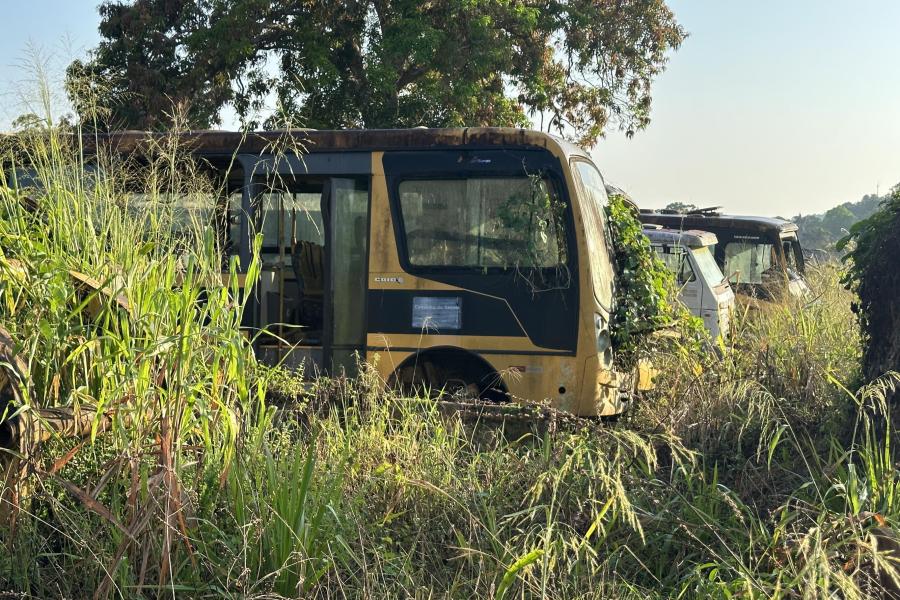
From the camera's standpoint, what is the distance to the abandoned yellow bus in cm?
762

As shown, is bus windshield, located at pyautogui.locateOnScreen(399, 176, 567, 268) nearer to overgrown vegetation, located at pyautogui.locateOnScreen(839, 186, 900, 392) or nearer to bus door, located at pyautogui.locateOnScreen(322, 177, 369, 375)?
bus door, located at pyautogui.locateOnScreen(322, 177, 369, 375)

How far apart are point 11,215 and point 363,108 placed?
1361 centimetres

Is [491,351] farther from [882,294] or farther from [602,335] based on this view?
[882,294]

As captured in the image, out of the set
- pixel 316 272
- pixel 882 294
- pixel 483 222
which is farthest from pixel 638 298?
pixel 316 272

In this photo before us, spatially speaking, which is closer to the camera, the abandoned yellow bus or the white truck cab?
the abandoned yellow bus

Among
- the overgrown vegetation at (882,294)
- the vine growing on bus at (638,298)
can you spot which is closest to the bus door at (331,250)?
the vine growing on bus at (638,298)

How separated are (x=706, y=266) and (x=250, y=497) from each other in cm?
948

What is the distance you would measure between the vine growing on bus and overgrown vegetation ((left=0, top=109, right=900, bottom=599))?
2.88 meters

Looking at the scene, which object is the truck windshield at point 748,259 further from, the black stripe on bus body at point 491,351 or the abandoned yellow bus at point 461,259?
the black stripe on bus body at point 491,351

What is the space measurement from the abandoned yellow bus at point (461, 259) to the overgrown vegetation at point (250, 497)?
2.72m

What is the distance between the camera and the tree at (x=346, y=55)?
16906 mm

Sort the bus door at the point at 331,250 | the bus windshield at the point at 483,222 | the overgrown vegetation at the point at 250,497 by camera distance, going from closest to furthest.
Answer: the overgrown vegetation at the point at 250,497 < the bus windshield at the point at 483,222 < the bus door at the point at 331,250

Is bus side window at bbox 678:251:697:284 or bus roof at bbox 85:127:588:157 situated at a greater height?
bus roof at bbox 85:127:588:157

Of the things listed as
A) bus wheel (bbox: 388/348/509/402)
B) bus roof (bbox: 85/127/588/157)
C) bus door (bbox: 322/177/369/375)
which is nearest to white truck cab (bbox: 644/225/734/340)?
bus roof (bbox: 85/127/588/157)
